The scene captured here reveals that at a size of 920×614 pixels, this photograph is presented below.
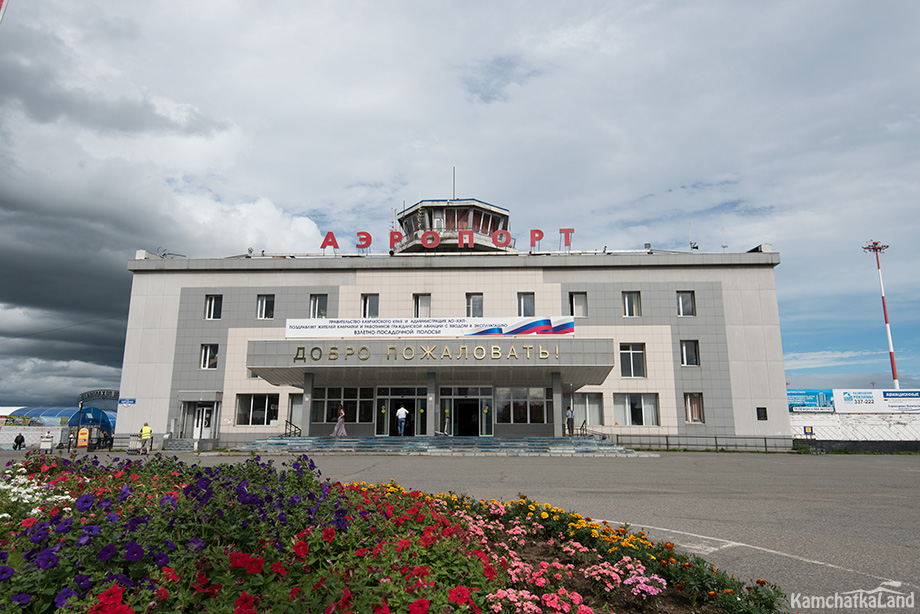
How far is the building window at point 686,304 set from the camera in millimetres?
33919

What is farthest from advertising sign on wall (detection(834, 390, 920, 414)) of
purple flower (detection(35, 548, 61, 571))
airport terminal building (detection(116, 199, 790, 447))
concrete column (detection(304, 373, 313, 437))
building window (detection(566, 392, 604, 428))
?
purple flower (detection(35, 548, 61, 571))

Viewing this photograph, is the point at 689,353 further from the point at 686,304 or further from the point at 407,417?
the point at 407,417

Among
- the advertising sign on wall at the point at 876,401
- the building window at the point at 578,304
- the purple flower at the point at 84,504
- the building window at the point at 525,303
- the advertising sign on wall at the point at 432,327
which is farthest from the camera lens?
the advertising sign on wall at the point at 876,401

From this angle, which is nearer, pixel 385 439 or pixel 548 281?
pixel 385 439

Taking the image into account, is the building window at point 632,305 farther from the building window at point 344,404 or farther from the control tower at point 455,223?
the building window at point 344,404

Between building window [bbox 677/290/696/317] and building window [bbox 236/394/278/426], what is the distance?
83.5 ft

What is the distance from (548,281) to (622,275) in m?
4.60

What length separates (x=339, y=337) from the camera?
27562 mm

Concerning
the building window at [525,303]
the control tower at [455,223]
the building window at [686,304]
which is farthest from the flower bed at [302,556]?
the control tower at [455,223]

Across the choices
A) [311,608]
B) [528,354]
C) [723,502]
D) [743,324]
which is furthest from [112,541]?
[743,324]

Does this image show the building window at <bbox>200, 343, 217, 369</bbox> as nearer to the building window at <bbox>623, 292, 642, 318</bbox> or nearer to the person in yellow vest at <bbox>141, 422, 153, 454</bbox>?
the person in yellow vest at <bbox>141, 422, 153, 454</bbox>

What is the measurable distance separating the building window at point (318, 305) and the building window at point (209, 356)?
20.7 feet

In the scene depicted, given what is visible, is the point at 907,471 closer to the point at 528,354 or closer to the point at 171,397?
the point at 528,354

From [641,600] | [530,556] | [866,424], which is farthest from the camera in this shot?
[866,424]
